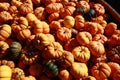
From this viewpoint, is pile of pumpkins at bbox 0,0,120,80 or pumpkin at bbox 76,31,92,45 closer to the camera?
pile of pumpkins at bbox 0,0,120,80

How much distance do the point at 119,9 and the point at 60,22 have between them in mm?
1815

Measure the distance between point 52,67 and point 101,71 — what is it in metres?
0.55

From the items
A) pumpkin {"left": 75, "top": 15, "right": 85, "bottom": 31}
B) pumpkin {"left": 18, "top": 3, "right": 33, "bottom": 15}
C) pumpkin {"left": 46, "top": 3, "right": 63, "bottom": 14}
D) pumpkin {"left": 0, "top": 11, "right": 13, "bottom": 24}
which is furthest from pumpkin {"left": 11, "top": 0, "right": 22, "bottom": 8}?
pumpkin {"left": 75, "top": 15, "right": 85, "bottom": 31}

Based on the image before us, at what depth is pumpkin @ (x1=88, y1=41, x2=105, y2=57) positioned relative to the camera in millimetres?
2986

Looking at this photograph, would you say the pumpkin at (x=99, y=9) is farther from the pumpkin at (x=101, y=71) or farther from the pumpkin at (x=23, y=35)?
the pumpkin at (x=23, y=35)

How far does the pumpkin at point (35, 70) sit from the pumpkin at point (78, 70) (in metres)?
0.33

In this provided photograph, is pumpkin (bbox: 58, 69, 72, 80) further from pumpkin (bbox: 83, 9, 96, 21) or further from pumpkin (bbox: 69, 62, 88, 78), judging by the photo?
pumpkin (bbox: 83, 9, 96, 21)

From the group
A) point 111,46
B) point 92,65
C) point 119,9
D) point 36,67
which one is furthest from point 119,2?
point 36,67

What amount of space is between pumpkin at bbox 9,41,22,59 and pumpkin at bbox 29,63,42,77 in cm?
22

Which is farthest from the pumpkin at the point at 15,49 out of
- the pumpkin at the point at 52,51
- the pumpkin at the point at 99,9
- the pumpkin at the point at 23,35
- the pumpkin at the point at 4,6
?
the pumpkin at the point at 99,9

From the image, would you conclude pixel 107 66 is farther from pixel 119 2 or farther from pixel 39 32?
pixel 119 2

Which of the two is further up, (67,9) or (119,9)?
(67,9)

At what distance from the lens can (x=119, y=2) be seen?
4.93 meters

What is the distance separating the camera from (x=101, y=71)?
2877mm
